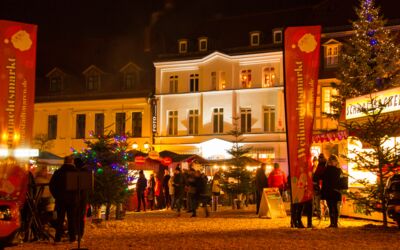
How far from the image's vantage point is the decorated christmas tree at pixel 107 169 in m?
18.0

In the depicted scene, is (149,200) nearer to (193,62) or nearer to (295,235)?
(295,235)

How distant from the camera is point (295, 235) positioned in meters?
14.0

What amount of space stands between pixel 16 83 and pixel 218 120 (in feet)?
104

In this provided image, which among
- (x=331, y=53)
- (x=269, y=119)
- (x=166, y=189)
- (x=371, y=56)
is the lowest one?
(x=166, y=189)

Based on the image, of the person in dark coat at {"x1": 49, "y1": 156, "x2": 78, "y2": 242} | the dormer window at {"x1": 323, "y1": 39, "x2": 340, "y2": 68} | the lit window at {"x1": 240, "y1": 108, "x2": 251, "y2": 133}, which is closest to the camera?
the person in dark coat at {"x1": 49, "y1": 156, "x2": 78, "y2": 242}

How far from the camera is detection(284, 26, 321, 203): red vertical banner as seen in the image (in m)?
15.2

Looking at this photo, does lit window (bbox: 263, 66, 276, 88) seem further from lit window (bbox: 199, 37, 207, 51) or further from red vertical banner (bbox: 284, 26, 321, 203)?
red vertical banner (bbox: 284, 26, 321, 203)

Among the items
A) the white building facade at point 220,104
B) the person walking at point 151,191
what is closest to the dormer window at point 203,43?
the white building facade at point 220,104

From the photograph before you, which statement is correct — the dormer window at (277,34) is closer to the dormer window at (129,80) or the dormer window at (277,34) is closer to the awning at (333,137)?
the dormer window at (129,80)

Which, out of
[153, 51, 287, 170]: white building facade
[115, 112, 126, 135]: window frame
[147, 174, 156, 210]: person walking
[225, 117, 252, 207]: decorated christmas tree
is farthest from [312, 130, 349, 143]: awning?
[115, 112, 126, 135]: window frame

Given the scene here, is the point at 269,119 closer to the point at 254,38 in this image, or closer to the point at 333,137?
the point at 254,38

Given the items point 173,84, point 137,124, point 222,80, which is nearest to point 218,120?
point 222,80

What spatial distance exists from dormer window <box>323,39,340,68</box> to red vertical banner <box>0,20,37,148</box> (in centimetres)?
2998

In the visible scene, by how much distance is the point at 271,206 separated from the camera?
19875 millimetres
